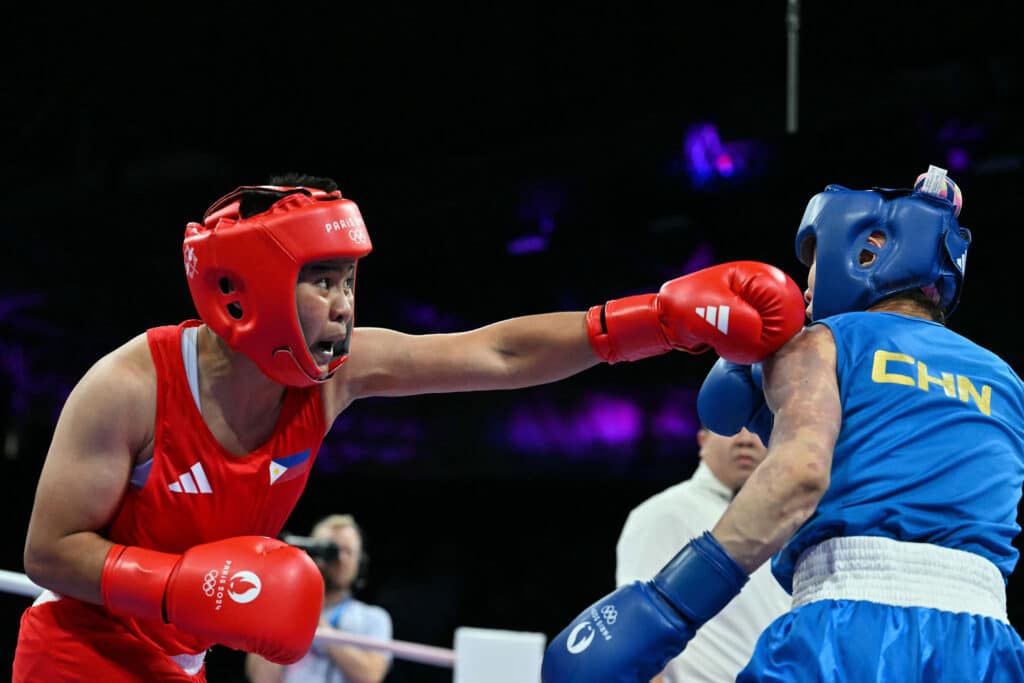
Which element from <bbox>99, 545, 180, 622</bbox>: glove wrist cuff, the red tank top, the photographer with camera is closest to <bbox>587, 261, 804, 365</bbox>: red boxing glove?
the red tank top

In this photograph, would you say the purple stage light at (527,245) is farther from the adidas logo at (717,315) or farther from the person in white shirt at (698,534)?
the adidas logo at (717,315)

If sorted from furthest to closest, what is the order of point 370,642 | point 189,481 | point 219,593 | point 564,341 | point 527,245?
1. point 527,245
2. point 370,642
3. point 564,341
4. point 189,481
5. point 219,593

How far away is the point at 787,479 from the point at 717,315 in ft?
1.16

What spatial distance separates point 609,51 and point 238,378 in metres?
5.20

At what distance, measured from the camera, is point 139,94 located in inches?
289

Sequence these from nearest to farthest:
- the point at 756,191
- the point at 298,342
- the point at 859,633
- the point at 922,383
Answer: the point at 859,633 → the point at 922,383 → the point at 298,342 → the point at 756,191

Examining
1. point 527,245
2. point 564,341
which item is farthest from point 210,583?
point 527,245

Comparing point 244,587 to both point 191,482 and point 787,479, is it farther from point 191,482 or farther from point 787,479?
point 787,479

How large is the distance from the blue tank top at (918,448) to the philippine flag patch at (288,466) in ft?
2.64

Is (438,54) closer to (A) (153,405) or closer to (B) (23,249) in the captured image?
(B) (23,249)

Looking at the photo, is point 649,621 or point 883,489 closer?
point 649,621

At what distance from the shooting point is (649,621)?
1.42 meters

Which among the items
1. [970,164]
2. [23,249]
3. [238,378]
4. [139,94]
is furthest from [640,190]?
[238,378]

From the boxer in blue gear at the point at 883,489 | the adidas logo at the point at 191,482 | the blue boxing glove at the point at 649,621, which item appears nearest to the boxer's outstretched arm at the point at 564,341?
the boxer in blue gear at the point at 883,489
